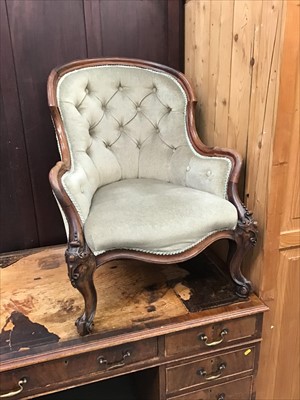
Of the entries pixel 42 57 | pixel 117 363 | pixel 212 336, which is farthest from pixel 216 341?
pixel 42 57

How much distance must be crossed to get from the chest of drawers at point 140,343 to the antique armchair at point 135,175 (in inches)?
3.8

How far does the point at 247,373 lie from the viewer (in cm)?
145

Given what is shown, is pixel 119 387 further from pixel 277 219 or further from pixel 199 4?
pixel 199 4

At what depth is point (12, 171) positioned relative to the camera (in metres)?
1.72

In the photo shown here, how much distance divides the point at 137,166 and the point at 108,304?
624 mm

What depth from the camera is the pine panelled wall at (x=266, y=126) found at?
119cm

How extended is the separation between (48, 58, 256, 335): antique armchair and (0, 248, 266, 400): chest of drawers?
10cm

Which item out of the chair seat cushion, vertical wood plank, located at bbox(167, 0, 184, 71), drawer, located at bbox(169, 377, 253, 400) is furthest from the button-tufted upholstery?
drawer, located at bbox(169, 377, 253, 400)

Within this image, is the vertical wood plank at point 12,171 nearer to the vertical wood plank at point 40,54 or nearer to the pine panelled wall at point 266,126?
the vertical wood plank at point 40,54

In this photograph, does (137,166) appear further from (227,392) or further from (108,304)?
(227,392)

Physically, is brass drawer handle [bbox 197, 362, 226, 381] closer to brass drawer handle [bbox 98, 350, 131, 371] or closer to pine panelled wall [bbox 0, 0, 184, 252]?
brass drawer handle [bbox 98, 350, 131, 371]

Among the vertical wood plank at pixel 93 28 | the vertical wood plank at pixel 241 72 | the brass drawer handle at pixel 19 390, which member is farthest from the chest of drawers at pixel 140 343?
the vertical wood plank at pixel 93 28

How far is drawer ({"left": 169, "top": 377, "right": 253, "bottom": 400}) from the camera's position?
140 centimetres

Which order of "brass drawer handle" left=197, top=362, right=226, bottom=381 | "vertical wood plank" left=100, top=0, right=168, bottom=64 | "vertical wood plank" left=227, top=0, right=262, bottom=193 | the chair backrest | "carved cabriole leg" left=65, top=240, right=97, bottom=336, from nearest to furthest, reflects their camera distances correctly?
"carved cabriole leg" left=65, top=240, right=97, bottom=336
"vertical wood plank" left=227, top=0, right=262, bottom=193
"brass drawer handle" left=197, top=362, right=226, bottom=381
the chair backrest
"vertical wood plank" left=100, top=0, right=168, bottom=64
